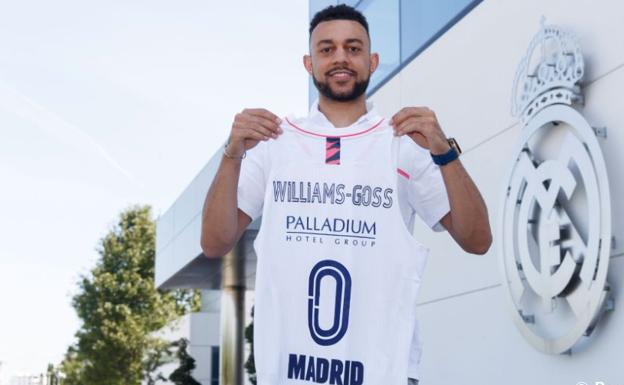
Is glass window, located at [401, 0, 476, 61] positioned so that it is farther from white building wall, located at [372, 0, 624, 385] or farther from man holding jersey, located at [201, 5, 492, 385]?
man holding jersey, located at [201, 5, 492, 385]

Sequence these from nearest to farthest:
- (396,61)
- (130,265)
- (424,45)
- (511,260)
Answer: (511,260) < (424,45) < (396,61) < (130,265)

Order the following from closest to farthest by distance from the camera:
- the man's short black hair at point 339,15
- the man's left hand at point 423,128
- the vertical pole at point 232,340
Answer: the man's left hand at point 423,128 → the man's short black hair at point 339,15 → the vertical pole at point 232,340

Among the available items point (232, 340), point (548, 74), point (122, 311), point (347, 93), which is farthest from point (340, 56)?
point (122, 311)

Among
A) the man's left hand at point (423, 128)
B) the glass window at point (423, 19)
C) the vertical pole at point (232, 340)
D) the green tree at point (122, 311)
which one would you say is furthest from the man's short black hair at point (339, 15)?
the green tree at point (122, 311)

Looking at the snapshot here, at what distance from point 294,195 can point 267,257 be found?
0.25 meters

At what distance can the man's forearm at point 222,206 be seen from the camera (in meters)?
3.25

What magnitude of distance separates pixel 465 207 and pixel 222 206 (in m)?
0.85

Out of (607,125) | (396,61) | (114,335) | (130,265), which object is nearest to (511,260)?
(607,125)

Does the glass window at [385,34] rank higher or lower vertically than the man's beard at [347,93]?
higher

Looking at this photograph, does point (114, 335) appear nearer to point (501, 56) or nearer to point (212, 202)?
point (501, 56)

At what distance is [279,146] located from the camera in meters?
3.48

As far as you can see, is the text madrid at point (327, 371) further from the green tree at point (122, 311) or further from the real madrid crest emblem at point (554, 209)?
the green tree at point (122, 311)

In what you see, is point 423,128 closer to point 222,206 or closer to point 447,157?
point 447,157

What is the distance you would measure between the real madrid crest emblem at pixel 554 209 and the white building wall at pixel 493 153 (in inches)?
4.8
